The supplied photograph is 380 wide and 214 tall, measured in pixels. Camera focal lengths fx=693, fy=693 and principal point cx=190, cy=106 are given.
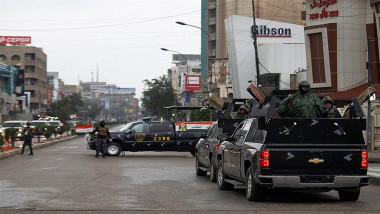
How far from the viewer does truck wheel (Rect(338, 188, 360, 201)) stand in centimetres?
1275

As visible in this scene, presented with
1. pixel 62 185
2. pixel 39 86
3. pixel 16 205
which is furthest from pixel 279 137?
pixel 39 86

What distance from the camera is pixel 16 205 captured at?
474 inches

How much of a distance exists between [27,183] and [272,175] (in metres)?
7.30

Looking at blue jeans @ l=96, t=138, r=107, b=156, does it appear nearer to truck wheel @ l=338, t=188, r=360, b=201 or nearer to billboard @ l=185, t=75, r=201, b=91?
truck wheel @ l=338, t=188, r=360, b=201

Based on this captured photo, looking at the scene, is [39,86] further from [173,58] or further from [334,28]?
[334,28]

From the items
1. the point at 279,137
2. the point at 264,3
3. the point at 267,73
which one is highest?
the point at 264,3

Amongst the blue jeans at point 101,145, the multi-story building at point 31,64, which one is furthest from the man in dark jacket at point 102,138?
the multi-story building at point 31,64

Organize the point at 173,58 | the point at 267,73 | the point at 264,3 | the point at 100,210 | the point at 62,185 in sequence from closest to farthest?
the point at 100,210, the point at 62,185, the point at 267,73, the point at 264,3, the point at 173,58

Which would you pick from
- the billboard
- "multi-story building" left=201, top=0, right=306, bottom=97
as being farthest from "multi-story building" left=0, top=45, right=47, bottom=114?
the billboard

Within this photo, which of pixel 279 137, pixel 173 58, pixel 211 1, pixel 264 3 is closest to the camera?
pixel 279 137

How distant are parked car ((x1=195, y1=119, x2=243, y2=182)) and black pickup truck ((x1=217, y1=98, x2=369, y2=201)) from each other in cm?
411

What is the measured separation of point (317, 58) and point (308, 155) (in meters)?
35.5

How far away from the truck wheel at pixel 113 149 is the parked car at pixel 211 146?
12555 mm

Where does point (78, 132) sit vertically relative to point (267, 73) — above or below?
below
